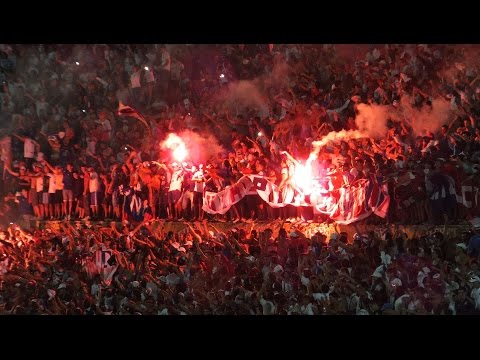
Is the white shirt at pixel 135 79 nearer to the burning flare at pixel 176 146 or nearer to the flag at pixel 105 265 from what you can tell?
the burning flare at pixel 176 146

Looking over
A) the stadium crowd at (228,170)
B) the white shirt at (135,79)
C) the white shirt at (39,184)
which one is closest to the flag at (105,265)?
the stadium crowd at (228,170)

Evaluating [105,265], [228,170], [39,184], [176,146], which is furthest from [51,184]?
[228,170]

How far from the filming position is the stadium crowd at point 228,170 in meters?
10.2

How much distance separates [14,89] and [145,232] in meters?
2.71

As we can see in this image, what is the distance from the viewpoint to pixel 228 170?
412 inches

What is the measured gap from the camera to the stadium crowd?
33.6 ft

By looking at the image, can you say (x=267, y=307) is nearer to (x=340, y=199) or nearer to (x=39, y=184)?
(x=340, y=199)

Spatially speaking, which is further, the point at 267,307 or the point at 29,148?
the point at 29,148

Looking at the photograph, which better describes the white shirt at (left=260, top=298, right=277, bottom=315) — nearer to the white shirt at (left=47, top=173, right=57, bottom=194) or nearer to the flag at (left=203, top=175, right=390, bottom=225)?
the flag at (left=203, top=175, right=390, bottom=225)

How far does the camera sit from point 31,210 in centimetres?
1059

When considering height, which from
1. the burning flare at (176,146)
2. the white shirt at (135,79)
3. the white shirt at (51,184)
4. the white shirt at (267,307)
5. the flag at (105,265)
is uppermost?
the white shirt at (135,79)

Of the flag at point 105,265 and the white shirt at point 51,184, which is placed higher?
the white shirt at point 51,184

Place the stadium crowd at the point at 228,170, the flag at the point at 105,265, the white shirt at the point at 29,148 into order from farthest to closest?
the white shirt at the point at 29,148
the flag at the point at 105,265
the stadium crowd at the point at 228,170
